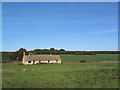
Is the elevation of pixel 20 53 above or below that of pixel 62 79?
above

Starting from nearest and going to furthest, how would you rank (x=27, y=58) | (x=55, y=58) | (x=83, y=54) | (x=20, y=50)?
(x=27, y=58) → (x=55, y=58) → (x=20, y=50) → (x=83, y=54)

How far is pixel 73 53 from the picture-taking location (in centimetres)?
5056

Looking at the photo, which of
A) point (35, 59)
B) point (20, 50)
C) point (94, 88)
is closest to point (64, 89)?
point (94, 88)

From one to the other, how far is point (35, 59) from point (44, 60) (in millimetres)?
1607

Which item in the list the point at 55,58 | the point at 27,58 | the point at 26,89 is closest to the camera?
the point at 26,89

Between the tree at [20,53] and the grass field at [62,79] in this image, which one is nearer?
the grass field at [62,79]

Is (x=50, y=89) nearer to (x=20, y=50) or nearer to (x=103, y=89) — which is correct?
(x=103, y=89)

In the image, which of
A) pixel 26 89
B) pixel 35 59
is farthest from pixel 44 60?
pixel 26 89

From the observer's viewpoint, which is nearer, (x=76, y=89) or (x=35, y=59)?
(x=76, y=89)

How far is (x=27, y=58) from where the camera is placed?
26.6 metres

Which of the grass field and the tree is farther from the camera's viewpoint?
the tree

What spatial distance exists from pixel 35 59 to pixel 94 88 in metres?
21.0

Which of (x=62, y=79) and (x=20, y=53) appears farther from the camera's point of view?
(x=20, y=53)

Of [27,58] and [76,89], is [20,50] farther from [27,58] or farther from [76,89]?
[76,89]
